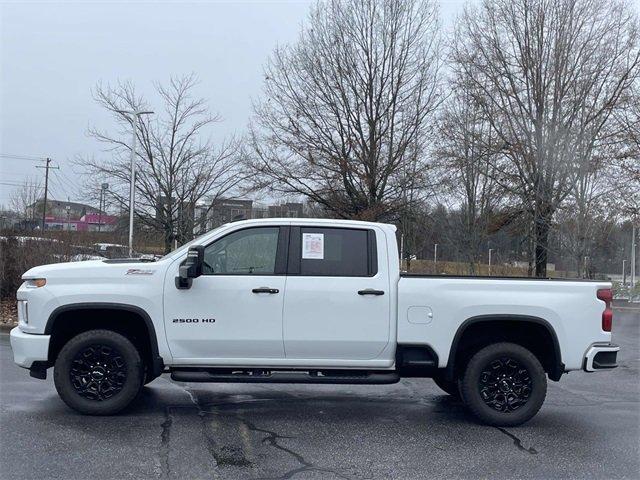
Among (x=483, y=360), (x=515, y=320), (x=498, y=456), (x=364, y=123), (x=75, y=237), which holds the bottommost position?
(x=498, y=456)

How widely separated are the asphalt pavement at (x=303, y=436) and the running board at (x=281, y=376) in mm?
433

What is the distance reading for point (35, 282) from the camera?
643 centimetres

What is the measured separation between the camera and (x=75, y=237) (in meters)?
16.7

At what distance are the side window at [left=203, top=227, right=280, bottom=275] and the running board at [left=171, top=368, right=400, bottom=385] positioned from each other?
0.96 meters

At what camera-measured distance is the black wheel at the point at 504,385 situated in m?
6.53

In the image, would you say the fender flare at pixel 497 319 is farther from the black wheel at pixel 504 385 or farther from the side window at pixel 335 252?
the side window at pixel 335 252

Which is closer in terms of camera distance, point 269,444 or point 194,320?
point 269,444

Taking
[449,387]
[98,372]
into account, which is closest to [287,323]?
[98,372]

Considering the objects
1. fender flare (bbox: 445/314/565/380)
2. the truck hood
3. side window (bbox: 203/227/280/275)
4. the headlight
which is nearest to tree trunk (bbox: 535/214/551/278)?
fender flare (bbox: 445/314/565/380)

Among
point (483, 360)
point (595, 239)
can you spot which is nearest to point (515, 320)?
point (483, 360)

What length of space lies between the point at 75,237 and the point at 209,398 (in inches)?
412

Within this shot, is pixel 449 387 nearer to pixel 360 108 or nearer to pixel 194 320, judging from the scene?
pixel 194 320

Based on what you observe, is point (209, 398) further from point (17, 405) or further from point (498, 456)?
point (498, 456)

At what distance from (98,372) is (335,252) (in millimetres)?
2558
